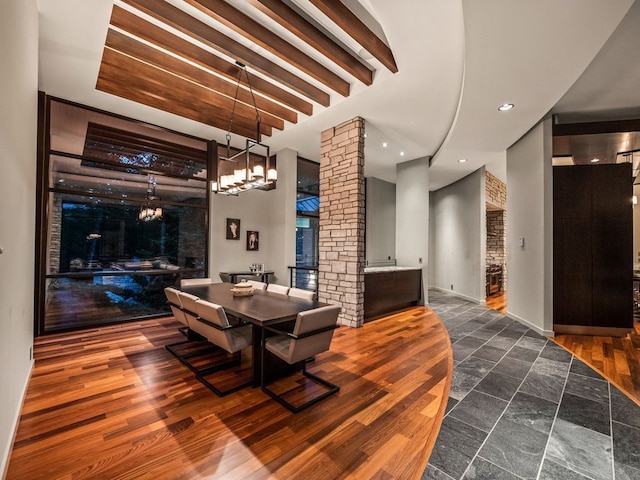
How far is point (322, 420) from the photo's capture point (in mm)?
2174

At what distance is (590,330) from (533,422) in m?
3.26

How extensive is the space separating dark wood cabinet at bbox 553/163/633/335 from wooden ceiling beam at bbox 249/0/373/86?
347cm

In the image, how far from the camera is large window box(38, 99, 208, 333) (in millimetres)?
4242

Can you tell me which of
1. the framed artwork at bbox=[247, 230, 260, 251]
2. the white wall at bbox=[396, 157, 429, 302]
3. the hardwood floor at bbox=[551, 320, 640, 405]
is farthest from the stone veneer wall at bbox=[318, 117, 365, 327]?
the hardwood floor at bbox=[551, 320, 640, 405]

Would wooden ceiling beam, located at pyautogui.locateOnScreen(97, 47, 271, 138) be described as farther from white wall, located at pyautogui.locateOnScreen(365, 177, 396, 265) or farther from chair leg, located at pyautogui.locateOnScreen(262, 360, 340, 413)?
white wall, located at pyautogui.locateOnScreen(365, 177, 396, 265)

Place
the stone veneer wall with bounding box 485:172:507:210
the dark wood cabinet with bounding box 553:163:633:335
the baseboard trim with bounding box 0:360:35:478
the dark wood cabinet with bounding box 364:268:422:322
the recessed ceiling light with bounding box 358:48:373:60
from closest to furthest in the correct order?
the baseboard trim with bounding box 0:360:35:478 → the recessed ceiling light with bounding box 358:48:373:60 → the dark wood cabinet with bounding box 553:163:633:335 → the dark wood cabinet with bounding box 364:268:422:322 → the stone veneer wall with bounding box 485:172:507:210

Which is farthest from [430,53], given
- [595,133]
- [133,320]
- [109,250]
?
[133,320]

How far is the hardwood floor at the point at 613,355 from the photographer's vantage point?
9.32 feet

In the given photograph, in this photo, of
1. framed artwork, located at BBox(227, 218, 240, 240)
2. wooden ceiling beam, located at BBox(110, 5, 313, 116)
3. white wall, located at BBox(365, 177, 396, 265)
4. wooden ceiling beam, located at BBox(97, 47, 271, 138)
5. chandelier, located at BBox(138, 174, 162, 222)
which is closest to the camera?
wooden ceiling beam, located at BBox(110, 5, 313, 116)

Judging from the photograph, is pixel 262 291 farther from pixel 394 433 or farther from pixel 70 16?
pixel 70 16

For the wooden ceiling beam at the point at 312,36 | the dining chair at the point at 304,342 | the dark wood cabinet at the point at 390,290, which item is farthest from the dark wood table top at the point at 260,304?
the wooden ceiling beam at the point at 312,36

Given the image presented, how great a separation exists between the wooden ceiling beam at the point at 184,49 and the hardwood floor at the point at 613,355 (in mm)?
5034

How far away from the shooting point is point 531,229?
455 cm

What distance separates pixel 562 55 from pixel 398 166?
445 centimetres
